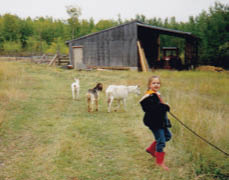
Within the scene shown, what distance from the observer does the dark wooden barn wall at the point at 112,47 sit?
20.6 metres

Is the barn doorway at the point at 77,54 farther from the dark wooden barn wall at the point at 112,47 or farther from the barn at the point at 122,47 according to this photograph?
the dark wooden barn wall at the point at 112,47

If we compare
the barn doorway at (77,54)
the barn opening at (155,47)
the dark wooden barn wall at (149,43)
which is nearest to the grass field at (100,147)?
the barn opening at (155,47)

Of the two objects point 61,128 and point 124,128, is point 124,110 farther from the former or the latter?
point 61,128

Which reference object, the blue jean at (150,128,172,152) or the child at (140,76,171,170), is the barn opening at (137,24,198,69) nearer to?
the child at (140,76,171,170)

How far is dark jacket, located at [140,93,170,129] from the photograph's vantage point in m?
3.63

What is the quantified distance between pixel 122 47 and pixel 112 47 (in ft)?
3.96

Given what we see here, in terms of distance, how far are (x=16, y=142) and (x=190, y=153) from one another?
3.78 m

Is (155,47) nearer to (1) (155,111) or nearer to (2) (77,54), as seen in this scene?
(2) (77,54)

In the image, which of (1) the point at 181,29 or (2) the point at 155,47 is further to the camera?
(1) the point at 181,29

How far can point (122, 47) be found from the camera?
69.8 ft

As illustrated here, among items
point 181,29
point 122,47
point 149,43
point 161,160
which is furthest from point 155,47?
point 181,29

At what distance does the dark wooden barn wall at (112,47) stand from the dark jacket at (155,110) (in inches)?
674

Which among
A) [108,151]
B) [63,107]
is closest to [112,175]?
[108,151]

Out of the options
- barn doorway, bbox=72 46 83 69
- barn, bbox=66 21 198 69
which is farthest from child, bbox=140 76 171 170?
barn doorway, bbox=72 46 83 69
